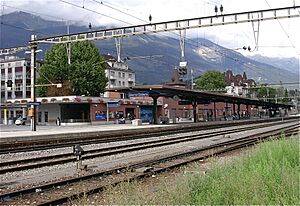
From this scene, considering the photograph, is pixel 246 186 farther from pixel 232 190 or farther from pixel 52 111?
pixel 52 111

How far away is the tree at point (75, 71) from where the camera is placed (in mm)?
65500

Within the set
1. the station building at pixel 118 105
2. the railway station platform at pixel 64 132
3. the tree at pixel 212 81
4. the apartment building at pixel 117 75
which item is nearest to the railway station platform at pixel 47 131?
the railway station platform at pixel 64 132

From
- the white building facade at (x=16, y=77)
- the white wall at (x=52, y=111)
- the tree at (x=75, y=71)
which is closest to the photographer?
the white wall at (x=52, y=111)

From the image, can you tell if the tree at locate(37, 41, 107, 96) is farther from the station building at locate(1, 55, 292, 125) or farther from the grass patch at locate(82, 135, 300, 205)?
the grass patch at locate(82, 135, 300, 205)

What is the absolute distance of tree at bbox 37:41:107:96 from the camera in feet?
215

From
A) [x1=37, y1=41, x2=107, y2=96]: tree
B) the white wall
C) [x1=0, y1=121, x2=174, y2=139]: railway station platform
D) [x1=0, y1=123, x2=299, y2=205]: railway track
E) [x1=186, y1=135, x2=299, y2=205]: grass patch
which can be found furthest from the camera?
[x1=37, y1=41, x2=107, y2=96]: tree

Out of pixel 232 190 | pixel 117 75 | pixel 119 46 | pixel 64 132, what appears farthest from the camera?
pixel 117 75

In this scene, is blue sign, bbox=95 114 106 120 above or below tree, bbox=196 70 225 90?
below

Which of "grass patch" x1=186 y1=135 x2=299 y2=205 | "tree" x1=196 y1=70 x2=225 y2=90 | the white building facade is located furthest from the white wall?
"tree" x1=196 y1=70 x2=225 y2=90

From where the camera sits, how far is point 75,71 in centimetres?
6562

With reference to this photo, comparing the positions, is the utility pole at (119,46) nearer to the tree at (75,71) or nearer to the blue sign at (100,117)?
the blue sign at (100,117)

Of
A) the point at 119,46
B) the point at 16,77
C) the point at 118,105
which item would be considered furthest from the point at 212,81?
the point at 119,46

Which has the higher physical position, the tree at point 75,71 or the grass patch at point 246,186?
the tree at point 75,71

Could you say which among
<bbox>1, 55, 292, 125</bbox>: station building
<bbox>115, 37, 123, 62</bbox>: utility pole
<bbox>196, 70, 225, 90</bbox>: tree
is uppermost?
<bbox>196, 70, 225, 90</bbox>: tree
